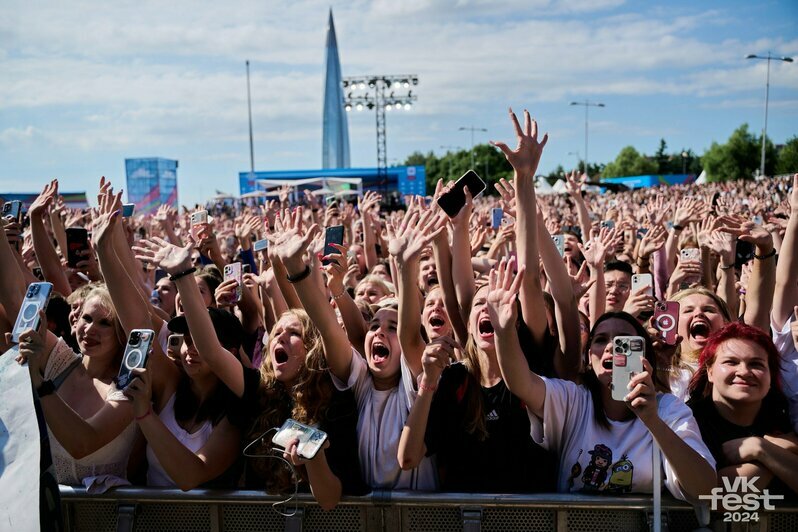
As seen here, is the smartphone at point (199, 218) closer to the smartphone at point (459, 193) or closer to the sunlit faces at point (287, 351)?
the sunlit faces at point (287, 351)

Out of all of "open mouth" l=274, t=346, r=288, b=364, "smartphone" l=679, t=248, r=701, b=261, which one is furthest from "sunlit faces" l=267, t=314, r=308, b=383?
"smartphone" l=679, t=248, r=701, b=261

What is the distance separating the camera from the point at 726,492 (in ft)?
8.77

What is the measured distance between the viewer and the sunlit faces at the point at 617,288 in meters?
5.25

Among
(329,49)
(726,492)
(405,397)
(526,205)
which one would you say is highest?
(329,49)

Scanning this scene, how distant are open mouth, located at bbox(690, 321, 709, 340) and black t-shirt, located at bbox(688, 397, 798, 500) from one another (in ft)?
3.59

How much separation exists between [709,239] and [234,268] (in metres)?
3.65

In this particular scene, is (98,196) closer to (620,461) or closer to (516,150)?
(516,150)

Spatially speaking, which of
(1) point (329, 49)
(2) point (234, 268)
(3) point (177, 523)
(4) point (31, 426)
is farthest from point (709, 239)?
(1) point (329, 49)

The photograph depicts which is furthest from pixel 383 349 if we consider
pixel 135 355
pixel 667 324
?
pixel 667 324

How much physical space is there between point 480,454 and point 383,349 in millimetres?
665

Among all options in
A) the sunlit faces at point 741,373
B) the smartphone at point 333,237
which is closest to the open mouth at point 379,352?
the smartphone at point 333,237

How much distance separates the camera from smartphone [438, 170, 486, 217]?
3504mm

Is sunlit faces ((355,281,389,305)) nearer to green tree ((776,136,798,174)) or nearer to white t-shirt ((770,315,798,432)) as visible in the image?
white t-shirt ((770,315,798,432))

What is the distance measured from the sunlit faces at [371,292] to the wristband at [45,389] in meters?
2.61
